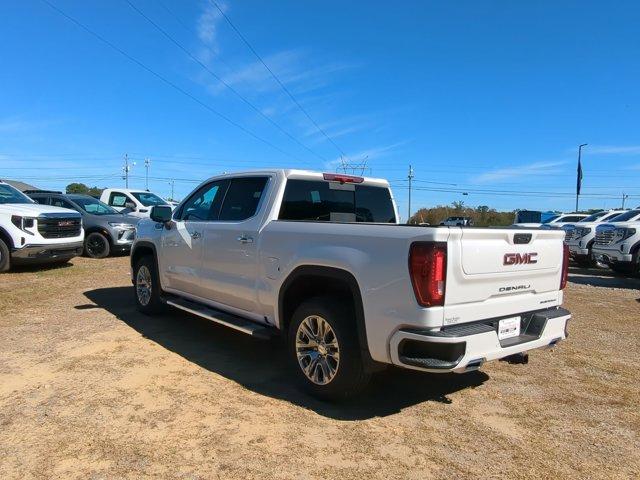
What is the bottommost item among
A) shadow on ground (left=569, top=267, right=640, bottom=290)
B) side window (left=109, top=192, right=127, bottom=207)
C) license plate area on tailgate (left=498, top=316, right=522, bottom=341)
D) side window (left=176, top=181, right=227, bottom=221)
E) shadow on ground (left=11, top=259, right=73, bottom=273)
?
shadow on ground (left=11, top=259, right=73, bottom=273)

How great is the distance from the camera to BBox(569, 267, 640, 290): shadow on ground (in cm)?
1152

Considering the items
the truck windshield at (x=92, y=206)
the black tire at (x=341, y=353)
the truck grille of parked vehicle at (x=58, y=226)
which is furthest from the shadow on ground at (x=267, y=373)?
the truck windshield at (x=92, y=206)

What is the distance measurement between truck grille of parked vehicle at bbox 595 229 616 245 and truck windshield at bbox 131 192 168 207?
44.3 ft

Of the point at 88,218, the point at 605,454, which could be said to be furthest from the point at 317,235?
the point at 88,218

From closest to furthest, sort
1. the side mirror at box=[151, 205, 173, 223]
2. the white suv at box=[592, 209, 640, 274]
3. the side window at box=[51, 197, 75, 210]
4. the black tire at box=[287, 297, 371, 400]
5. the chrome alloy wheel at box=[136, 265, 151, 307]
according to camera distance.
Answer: the black tire at box=[287, 297, 371, 400]
the side mirror at box=[151, 205, 173, 223]
the chrome alloy wheel at box=[136, 265, 151, 307]
the white suv at box=[592, 209, 640, 274]
the side window at box=[51, 197, 75, 210]

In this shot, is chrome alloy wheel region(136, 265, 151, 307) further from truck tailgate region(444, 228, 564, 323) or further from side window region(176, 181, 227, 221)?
truck tailgate region(444, 228, 564, 323)

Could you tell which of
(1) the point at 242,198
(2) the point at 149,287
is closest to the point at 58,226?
(2) the point at 149,287

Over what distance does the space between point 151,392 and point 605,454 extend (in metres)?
3.48

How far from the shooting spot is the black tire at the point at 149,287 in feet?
22.2

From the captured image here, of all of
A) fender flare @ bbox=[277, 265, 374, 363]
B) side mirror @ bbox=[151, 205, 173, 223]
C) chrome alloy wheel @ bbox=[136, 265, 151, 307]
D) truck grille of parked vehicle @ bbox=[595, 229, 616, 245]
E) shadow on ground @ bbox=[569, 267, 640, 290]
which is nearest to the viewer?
fender flare @ bbox=[277, 265, 374, 363]

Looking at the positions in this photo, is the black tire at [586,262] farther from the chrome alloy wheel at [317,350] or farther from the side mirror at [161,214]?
the chrome alloy wheel at [317,350]

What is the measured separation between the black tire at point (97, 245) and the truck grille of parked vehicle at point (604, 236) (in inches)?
508

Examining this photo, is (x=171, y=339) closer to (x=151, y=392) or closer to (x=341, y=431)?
(x=151, y=392)

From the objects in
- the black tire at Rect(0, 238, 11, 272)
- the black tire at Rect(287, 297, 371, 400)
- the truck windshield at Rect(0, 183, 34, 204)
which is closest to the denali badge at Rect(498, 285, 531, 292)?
the black tire at Rect(287, 297, 371, 400)
